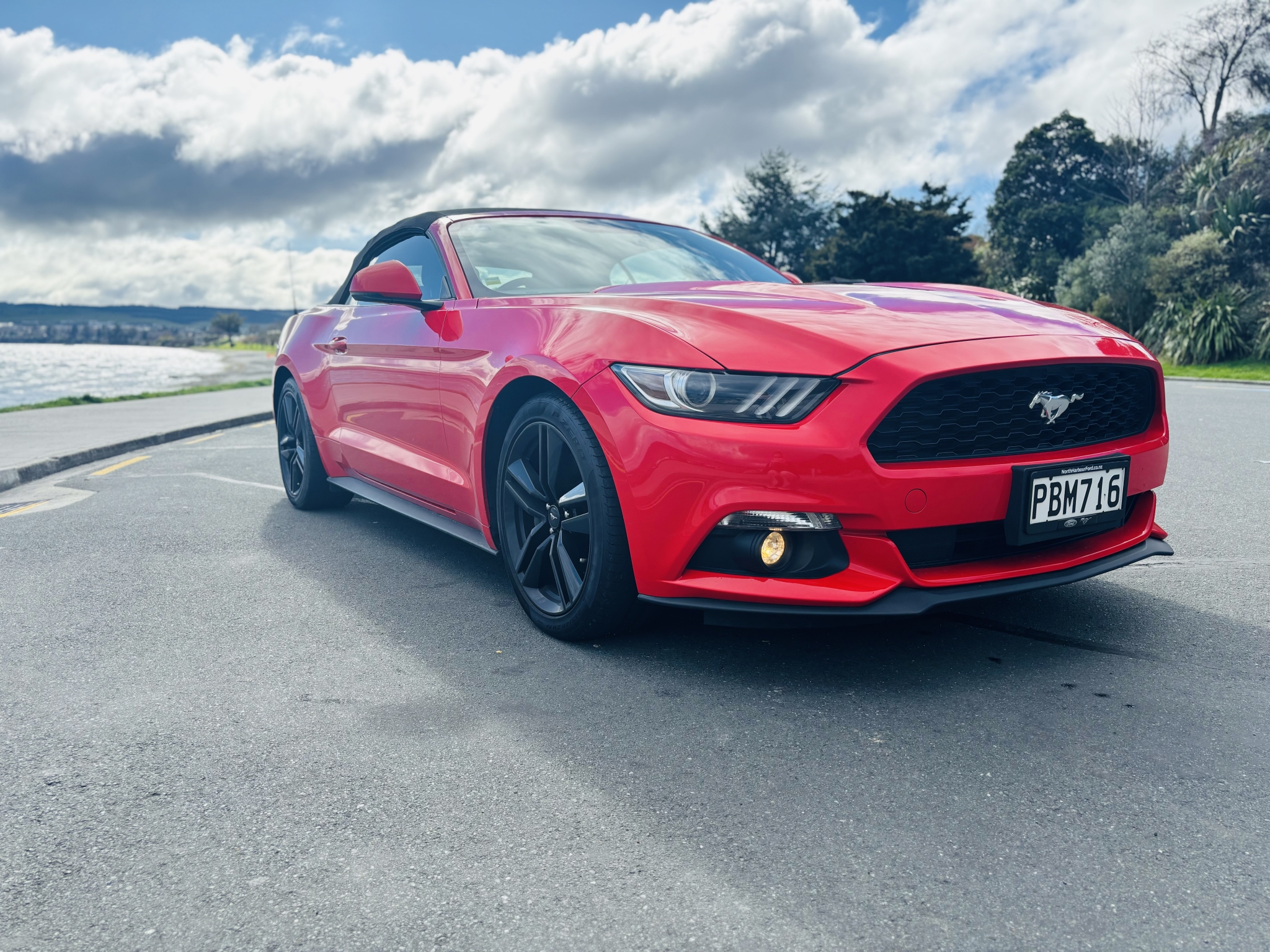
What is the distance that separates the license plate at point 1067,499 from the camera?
107 inches

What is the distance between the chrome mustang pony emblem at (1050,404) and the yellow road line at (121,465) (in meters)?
7.16

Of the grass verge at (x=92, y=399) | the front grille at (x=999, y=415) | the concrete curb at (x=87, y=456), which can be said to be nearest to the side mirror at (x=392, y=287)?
the front grille at (x=999, y=415)

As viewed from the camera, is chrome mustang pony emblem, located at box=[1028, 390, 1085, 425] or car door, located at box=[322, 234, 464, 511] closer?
chrome mustang pony emblem, located at box=[1028, 390, 1085, 425]

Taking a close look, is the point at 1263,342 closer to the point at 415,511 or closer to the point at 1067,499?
the point at 1067,499

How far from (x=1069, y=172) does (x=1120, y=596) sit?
151 ft

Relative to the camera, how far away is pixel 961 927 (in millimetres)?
1688

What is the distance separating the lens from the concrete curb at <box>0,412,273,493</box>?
24.1 ft

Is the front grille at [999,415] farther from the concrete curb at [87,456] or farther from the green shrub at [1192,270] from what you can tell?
the green shrub at [1192,270]

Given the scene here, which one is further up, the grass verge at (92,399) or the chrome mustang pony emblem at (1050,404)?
the chrome mustang pony emblem at (1050,404)

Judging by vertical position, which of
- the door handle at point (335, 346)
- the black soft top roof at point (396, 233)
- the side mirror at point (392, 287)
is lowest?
the door handle at point (335, 346)

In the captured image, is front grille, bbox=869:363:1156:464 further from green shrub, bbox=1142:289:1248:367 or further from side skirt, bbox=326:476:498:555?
green shrub, bbox=1142:289:1248:367

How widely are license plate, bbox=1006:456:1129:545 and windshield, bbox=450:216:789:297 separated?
1621 millimetres

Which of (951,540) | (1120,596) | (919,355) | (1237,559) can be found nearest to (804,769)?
(951,540)

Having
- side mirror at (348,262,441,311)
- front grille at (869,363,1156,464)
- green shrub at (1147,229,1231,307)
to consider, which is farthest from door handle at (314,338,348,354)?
green shrub at (1147,229,1231,307)
